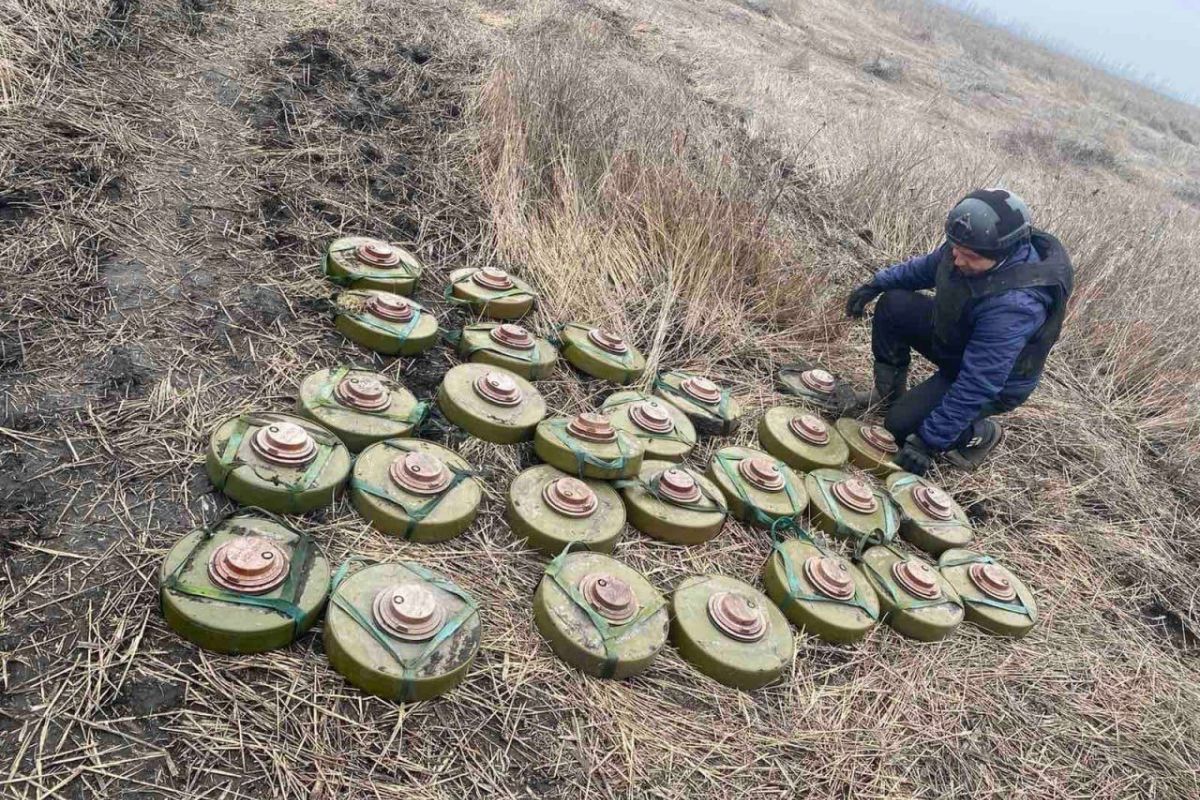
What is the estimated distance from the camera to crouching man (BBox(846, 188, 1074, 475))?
3.58m

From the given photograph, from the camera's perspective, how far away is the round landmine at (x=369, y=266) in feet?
12.5

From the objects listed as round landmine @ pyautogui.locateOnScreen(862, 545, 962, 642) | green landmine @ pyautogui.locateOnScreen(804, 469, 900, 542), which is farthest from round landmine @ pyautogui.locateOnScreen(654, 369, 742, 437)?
round landmine @ pyautogui.locateOnScreen(862, 545, 962, 642)

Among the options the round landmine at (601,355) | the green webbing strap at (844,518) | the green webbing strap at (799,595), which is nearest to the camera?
the green webbing strap at (799,595)

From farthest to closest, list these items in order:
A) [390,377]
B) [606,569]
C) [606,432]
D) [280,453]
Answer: [390,377], [606,432], [606,569], [280,453]

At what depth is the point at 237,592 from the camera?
217 cm

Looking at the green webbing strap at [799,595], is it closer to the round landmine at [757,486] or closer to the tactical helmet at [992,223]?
the round landmine at [757,486]

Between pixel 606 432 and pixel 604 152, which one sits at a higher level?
pixel 604 152

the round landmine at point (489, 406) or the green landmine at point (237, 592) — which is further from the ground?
the round landmine at point (489, 406)

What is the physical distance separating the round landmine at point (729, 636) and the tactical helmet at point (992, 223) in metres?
2.07

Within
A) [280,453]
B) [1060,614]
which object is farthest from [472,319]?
[1060,614]

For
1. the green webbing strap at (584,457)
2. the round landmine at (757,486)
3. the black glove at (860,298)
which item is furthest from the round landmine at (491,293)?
the black glove at (860,298)

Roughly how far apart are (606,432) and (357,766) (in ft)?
5.29

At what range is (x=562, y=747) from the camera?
90.5 inches

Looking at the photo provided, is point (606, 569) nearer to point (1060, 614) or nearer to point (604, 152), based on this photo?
point (1060, 614)
